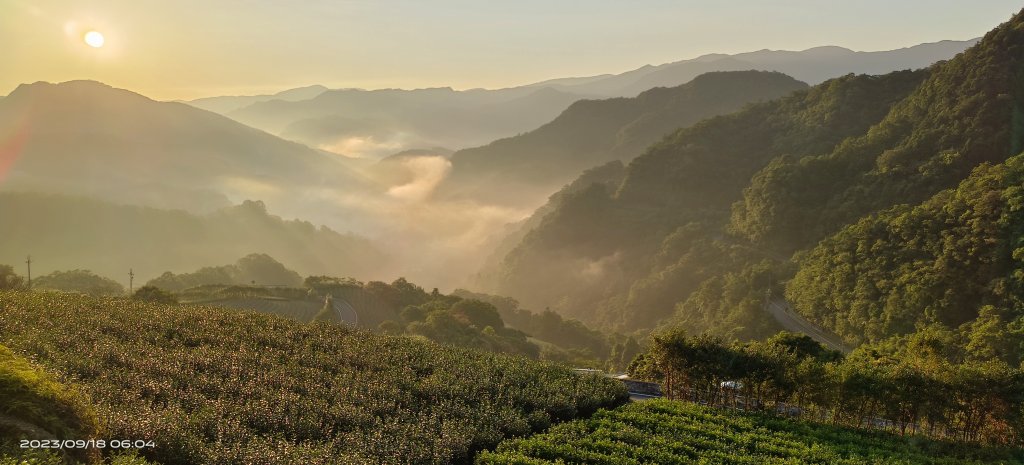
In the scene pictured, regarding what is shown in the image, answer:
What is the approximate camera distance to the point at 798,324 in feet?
257

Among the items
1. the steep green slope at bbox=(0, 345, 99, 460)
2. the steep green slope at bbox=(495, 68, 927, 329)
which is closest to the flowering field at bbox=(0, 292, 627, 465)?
the steep green slope at bbox=(0, 345, 99, 460)

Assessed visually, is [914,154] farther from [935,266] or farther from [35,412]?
[35,412]

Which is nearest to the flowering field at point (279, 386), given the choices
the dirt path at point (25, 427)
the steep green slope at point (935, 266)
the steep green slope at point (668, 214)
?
the dirt path at point (25, 427)

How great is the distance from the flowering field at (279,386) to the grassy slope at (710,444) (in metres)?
1.47

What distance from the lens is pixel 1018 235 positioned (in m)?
57.1

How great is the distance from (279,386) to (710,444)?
55.8 feet

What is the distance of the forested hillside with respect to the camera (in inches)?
2451

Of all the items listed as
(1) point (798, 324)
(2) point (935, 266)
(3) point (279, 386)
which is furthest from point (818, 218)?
(3) point (279, 386)

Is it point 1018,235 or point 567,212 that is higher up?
point 567,212

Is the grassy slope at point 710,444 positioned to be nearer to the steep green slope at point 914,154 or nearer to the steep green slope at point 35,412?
the steep green slope at point 35,412

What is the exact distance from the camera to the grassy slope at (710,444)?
20.6 metres

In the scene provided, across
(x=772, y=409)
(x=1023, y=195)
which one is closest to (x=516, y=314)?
(x=1023, y=195)

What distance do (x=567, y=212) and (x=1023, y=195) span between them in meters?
124

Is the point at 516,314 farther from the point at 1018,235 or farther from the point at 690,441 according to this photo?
the point at 690,441
